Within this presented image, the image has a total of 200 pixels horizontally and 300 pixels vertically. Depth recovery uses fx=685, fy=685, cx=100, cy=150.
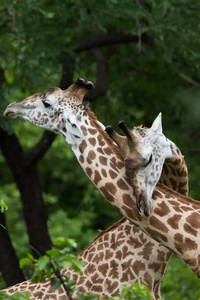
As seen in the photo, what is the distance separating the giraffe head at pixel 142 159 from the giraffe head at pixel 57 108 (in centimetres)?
57

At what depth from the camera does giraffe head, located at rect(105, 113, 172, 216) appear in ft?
15.6

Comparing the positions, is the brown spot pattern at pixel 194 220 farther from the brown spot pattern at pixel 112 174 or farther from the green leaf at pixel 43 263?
the green leaf at pixel 43 263

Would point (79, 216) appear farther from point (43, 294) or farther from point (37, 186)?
point (43, 294)

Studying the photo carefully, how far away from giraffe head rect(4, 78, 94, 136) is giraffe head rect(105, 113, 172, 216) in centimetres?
57

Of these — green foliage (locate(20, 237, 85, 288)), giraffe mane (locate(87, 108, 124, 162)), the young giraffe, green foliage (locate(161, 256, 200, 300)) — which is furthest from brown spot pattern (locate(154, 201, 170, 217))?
green foliage (locate(161, 256, 200, 300))

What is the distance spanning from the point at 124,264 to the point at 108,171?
1036 millimetres

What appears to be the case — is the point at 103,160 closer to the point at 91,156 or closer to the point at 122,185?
the point at 91,156

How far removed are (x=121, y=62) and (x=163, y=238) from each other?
756 centimetres

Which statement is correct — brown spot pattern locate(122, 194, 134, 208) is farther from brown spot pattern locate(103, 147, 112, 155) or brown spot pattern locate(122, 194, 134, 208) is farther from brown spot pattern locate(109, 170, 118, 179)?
brown spot pattern locate(103, 147, 112, 155)

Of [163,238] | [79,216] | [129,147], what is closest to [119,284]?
[163,238]

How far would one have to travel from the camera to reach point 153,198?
199 inches

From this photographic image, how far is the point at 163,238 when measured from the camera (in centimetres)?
498

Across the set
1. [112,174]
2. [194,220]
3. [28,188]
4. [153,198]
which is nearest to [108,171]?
[112,174]

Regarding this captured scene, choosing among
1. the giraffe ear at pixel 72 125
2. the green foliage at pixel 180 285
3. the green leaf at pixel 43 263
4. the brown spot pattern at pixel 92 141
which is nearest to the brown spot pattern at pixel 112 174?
the brown spot pattern at pixel 92 141
